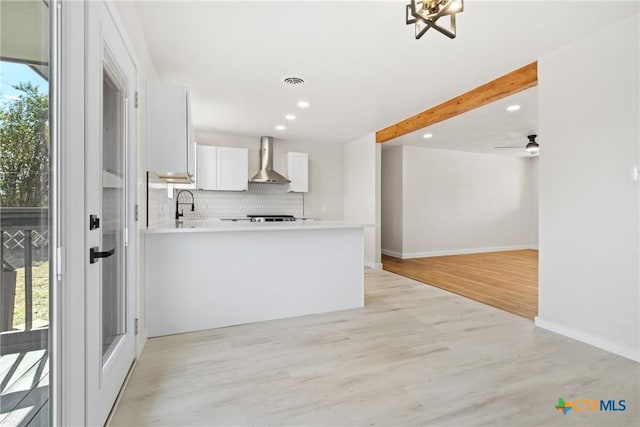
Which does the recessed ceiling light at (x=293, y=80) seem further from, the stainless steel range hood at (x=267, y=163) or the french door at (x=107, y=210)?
the stainless steel range hood at (x=267, y=163)

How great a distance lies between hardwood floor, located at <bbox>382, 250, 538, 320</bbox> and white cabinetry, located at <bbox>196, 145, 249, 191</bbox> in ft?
10.5

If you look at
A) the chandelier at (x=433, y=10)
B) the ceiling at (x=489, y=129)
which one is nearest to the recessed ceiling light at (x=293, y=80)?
the chandelier at (x=433, y=10)

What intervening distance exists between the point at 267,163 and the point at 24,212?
5.12 meters

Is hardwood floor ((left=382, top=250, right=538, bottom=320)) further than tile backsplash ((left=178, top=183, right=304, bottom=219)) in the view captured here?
No

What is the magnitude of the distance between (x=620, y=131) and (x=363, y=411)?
2.74m

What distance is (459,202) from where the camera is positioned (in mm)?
7383

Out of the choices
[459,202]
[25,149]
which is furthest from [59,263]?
[459,202]

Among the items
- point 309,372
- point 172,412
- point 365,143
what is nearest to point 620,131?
point 309,372

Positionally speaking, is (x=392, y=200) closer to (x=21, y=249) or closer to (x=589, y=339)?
(x=589, y=339)

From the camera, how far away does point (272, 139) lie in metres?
6.03

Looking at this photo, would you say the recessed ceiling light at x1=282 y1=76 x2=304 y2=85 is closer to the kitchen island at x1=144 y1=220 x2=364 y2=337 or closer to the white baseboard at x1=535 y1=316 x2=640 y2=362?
the kitchen island at x1=144 y1=220 x2=364 y2=337

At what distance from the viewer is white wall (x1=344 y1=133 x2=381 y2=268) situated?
18.7 feet

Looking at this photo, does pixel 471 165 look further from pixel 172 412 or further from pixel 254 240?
pixel 172 412

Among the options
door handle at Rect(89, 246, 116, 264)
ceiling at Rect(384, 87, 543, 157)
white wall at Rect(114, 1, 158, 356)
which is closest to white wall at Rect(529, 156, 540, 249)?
ceiling at Rect(384, 87, 543, 157)
